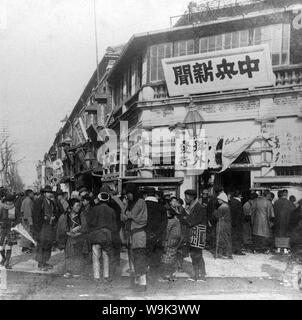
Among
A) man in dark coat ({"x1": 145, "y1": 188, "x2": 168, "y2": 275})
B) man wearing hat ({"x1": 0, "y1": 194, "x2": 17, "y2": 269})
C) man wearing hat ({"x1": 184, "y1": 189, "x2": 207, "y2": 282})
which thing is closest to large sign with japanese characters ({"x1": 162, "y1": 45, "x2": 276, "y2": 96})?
man wearing hat ({"x1": 184, "y1": 189, "x2": 207, "y2": 282})

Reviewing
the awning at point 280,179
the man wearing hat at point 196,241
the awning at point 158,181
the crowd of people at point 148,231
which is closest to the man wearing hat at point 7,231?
the crowd of people at point 148,231

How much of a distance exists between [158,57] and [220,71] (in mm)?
2731

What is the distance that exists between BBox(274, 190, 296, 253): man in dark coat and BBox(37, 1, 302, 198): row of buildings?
1417mm

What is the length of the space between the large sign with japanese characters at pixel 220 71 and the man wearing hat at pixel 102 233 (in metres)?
7.67

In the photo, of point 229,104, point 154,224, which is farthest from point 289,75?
point 154,224

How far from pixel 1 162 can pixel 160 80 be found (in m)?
26.4

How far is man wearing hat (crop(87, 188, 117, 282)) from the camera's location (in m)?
8.09

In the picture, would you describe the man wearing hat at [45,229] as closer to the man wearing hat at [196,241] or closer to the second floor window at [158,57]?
the man wearing hat at [196,241]

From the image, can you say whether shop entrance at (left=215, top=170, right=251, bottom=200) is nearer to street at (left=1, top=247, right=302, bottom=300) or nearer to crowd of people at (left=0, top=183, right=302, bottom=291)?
crowd of people at (left=0, top=183, right=302, bottom=291)

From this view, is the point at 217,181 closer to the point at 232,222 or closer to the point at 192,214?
the point at 232,222
